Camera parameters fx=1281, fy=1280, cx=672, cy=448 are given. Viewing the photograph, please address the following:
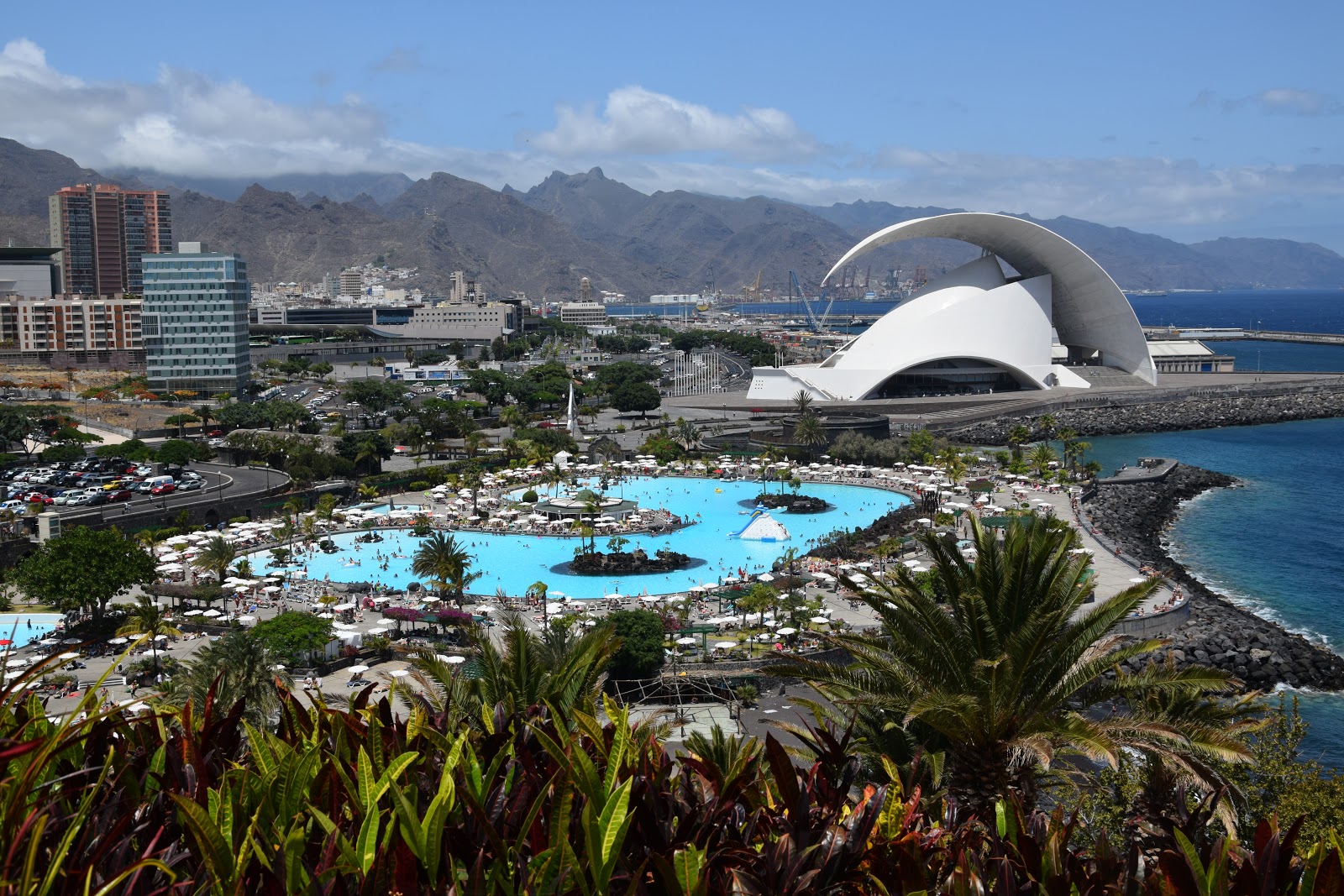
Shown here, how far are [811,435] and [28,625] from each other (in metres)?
23.1

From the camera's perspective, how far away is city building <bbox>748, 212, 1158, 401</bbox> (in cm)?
5075

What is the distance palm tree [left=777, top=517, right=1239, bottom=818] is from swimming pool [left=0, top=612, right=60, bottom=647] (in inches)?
629

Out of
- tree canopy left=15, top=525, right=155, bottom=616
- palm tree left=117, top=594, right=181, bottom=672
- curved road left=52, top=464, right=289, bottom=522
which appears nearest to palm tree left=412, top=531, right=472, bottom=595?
palm tree left=117, top=594, right=181, bottom=672

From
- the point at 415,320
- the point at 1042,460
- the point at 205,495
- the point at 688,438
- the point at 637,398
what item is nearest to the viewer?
the point at 205,495

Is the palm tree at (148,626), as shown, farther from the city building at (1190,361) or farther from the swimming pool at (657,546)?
the city building at (1190,361)

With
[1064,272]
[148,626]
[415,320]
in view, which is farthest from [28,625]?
[415,320]

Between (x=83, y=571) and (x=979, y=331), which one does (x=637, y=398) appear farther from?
(x=83, y=571)

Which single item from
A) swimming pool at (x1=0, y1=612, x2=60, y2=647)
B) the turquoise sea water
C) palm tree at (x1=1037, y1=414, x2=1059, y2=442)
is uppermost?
palm tree at (x1=1037, y1=414, x2=1059, y2=442)

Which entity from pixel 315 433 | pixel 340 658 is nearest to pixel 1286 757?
pixel 340 658

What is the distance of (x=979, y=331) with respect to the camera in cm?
5178

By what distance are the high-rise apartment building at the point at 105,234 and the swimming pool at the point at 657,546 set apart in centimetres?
7508

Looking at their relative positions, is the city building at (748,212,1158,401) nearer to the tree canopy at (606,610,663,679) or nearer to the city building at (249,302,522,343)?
the tree canopy at (606,610,663,679)

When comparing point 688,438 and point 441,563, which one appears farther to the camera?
point 688,438

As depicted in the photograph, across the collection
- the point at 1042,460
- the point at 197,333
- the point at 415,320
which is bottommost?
the point at 1042,460
